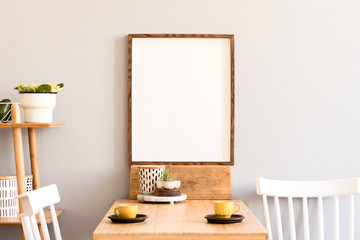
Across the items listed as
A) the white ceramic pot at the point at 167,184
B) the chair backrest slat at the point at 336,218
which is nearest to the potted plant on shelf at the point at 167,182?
the white ceramic pot at the point at 167,184

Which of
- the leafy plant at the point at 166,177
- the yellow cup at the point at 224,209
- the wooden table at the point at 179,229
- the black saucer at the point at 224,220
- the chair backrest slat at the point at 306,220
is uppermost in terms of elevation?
the leafy plant at the point at 166,177

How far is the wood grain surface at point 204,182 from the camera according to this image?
7.64 ft

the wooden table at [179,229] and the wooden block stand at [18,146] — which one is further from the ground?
the wooden block stand at [18,146]

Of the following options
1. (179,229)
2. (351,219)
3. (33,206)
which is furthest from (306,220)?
(33,206)

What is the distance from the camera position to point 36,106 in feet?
6.97

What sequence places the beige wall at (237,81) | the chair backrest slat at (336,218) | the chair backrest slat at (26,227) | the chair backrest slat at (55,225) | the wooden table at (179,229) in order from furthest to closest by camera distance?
the beige wall at (237,81)
the chair backrest slat at (336,218)
the chair backrest slat at (55,225)
the chair backrest slat at (26,227)
the wooden table at (179,229)

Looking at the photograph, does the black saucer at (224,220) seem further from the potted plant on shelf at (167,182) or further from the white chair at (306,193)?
the white chair at (306,193)

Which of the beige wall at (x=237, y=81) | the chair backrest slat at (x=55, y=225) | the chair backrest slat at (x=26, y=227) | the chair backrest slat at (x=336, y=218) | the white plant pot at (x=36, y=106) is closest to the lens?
the chair backrest slat at (x=26, y=227)

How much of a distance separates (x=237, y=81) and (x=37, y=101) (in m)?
0.88

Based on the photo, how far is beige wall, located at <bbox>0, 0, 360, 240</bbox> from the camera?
A: 2.36 meters

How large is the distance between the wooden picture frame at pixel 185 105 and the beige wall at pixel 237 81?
6 centimetres

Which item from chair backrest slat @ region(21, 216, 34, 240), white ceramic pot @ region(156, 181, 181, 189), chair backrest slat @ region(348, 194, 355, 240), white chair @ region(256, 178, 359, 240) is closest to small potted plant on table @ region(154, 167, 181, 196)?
white ceramic pot @ region(156, 181, 181, 189)

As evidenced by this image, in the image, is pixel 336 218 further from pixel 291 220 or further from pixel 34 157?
pixel 34 157

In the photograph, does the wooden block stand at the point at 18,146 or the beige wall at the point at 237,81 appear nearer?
the wooden block stand at the point at 18,146
